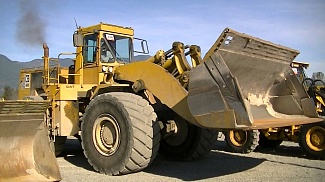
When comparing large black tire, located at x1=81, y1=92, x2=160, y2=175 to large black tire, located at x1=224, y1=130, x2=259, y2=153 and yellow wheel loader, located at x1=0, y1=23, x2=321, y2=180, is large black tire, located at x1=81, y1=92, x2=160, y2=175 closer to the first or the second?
yellow wheel loader, located at x1=0, y1=23, x2=321, y2=180

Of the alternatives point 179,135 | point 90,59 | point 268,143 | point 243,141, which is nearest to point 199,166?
point 179,135

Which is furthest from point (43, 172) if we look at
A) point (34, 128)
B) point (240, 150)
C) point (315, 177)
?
point (240, 150)

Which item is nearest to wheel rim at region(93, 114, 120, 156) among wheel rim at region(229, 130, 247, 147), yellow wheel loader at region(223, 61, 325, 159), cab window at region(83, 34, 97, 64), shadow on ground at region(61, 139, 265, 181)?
shadow on ground at region(61, 139, 265, 181)

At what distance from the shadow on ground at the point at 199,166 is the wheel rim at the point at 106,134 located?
0.66 meters

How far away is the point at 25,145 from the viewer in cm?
629

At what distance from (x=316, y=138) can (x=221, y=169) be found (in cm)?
325

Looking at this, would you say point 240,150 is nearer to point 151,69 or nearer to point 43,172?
point 151,69

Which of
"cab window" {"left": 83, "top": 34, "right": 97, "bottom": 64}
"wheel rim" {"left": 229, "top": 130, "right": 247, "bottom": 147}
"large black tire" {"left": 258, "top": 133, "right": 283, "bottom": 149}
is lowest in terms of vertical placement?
"large black tire" {"left": 258, "top": 133, "right": 283, "bottom": 149}

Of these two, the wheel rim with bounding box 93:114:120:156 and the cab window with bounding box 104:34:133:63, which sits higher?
the cab window with bounding box 104:34:133:63

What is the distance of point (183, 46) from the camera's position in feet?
23.1

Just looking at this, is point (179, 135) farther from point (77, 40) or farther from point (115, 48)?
point (77, 40)

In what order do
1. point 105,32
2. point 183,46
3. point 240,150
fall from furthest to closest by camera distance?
1. point 240,150
2. point 105,32
3. point 183,46

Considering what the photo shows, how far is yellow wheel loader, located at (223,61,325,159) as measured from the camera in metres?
9.40

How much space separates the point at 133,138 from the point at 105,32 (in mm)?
3579
